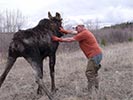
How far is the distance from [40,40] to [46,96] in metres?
1.42

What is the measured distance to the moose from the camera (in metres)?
8.13

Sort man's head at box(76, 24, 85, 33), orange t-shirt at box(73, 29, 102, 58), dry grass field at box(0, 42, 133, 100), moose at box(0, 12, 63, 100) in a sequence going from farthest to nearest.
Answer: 1. man's head at box(76, 24, 85, 33)
2. orange t-shirt at box(73, 29, 102, 58)
3. dry grass field at box(0, 42, 133, 100)
4. moose at box(0, 12, 63, 100)

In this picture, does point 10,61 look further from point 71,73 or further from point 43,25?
point 71,73

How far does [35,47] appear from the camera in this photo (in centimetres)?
830

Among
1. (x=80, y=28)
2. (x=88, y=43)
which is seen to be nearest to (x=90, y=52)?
(x=88, y=43)

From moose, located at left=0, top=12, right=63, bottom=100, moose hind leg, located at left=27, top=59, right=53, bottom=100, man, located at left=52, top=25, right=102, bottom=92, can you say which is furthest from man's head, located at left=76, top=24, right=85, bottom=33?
moose hind leg, located at left=27, top=59, right=53, bottom=100

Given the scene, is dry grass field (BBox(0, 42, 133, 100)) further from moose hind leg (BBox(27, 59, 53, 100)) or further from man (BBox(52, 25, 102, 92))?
moose hind leg (BBox(27, 59, 53, 100))

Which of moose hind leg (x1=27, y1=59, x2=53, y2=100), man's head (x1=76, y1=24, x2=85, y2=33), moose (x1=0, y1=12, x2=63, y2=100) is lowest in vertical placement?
moose hind leg (x1=27, y1=59, x2=53, y2=100)

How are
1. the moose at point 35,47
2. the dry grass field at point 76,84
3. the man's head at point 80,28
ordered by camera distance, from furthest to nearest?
the man's head at point 80,28, the dry grass field at point 76,84, the moose at point 35,47

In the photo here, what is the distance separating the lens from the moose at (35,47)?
8133 millimetres

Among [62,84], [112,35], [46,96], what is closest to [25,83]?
[62,84]

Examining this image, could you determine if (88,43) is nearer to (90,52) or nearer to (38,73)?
(90,52)

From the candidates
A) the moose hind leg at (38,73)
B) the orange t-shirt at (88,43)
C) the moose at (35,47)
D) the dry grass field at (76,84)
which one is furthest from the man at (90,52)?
the moose hind leg at (38,73)

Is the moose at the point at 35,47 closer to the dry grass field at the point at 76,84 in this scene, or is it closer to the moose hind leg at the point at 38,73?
the moose hind leg at the point at 38,73
